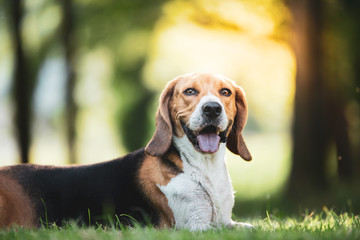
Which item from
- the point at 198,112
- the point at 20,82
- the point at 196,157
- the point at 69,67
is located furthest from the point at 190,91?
the point at 69,67

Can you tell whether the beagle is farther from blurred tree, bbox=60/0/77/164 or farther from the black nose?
blurred tree, bbox=60/0/77/164

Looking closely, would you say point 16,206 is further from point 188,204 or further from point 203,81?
point 203,81

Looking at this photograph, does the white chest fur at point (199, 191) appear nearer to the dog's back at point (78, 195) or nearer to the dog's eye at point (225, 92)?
the dog's back at point (78, 195)

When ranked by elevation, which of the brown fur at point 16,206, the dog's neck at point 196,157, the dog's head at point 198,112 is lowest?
the brown fur at point 16,206

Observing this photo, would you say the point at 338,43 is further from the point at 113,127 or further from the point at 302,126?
the point at 113,127

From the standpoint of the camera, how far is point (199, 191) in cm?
465

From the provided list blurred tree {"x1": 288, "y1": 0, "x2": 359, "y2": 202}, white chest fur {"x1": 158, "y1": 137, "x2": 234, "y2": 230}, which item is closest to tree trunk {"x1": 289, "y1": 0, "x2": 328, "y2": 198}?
blurred tree {"x1": 288, "y1": 0, "x2": 359, "y2": 202}

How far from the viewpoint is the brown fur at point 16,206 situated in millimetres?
4836

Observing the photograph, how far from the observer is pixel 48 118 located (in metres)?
17.7

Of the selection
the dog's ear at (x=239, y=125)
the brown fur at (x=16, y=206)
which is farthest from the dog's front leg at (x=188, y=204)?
the brown fur at (x=16, y=206)

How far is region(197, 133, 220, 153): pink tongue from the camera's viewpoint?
4.64 metres

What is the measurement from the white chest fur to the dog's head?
0.15 meters

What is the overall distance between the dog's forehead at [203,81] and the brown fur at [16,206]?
2.01 m

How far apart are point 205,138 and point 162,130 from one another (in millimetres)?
472
